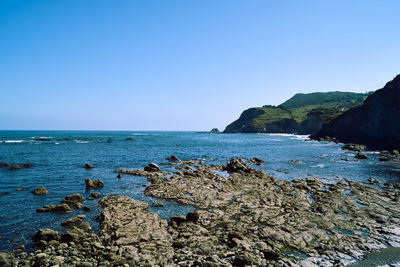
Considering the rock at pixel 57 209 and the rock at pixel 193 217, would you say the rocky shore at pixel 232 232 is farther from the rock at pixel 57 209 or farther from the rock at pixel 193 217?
the rock at pixel 57 209

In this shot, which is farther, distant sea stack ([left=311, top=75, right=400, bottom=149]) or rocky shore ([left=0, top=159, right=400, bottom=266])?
distant sea stack ([left=311, top=75, right=400, bottom=149])

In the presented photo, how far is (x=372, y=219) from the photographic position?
2208 centimetres

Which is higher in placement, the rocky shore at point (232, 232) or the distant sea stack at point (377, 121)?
the distant sea stack at point (377, 121)

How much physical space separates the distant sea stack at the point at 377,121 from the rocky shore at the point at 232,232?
8637cm

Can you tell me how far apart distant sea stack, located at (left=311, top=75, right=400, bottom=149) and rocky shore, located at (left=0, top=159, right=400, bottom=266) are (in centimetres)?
8637

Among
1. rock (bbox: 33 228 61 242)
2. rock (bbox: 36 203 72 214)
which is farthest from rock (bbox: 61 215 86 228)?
rock (bbox: 36 203 72 214)

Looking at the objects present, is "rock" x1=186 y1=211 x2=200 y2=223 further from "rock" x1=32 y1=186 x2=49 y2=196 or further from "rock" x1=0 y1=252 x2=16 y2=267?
"rock" x1=32 y1=186 x2=49 y2=196

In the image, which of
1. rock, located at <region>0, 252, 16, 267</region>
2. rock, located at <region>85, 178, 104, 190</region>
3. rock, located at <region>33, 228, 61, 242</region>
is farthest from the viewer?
rock, located at <region>85, 178, 104, 190</region>

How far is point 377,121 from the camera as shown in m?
106

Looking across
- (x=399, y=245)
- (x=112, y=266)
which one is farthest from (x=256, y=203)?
(x=112, y=266)

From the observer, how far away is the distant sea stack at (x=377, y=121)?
9481 centimetres

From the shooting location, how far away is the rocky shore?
48.2 feet

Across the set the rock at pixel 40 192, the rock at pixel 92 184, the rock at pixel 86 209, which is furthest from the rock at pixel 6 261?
the rock at pixel 92 184

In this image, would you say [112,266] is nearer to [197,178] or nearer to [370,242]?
[370,242]
